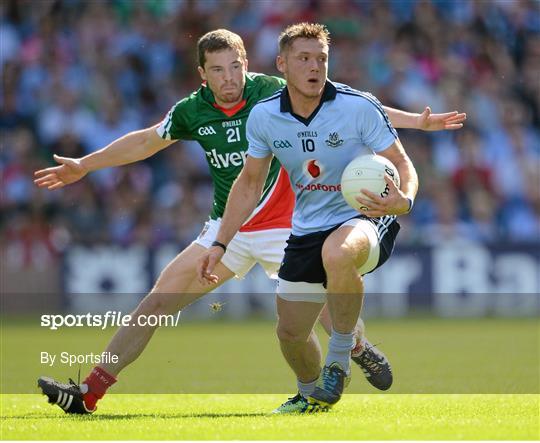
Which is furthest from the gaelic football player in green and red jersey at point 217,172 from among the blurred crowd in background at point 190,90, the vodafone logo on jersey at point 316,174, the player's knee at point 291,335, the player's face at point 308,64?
the blurred crowd in background at point 190,90

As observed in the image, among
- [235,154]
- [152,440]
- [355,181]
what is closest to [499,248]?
[235,154]

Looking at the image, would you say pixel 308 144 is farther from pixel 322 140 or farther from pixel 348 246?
pixel 348 246

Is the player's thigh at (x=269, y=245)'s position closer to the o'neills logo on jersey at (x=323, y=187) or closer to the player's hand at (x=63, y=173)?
the o'neills logo on jersey at (x=323, y=187)

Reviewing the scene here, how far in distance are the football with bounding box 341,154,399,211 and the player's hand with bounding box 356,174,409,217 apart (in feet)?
0.18

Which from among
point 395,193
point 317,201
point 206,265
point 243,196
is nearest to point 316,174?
point 317,201

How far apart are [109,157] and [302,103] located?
6.02ft

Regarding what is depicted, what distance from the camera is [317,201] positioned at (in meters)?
7.80

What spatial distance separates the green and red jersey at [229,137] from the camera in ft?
28.7

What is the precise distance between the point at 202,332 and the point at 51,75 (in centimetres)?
617

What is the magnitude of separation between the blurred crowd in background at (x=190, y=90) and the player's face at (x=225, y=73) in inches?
351

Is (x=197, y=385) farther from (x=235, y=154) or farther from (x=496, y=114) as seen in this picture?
(x=496, y=114)

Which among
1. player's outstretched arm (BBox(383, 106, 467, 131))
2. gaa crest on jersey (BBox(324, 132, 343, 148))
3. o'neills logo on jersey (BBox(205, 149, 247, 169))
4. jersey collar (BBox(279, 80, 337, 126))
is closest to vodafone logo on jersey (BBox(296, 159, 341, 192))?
gaa crest on jersey (BBox(324, 132, 343, 148))

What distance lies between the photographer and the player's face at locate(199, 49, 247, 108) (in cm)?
852

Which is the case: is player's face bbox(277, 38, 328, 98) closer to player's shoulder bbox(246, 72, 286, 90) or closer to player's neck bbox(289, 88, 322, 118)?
player's neck bbox(289, 88, 322, 118)
